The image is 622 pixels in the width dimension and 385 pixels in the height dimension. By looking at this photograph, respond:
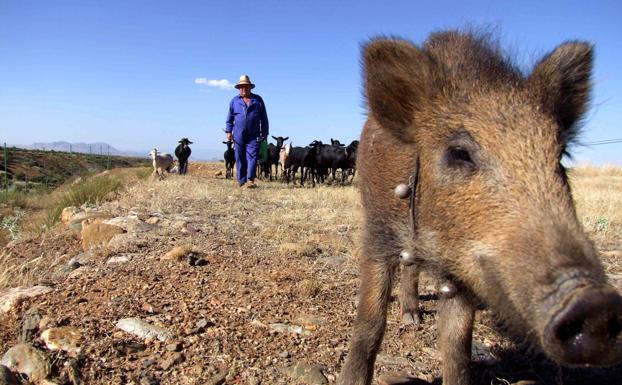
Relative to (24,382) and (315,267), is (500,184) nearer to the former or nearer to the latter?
(24,382)

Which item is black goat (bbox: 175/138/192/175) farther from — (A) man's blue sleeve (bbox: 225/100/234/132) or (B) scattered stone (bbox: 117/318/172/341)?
(B) scattered stone (bbox: 117/318/172/341)

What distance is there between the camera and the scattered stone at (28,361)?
298 centimetres

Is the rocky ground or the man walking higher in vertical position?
the man walking

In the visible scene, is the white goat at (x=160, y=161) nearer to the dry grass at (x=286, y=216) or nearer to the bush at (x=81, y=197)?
the dry grass at (x=286, y=216)

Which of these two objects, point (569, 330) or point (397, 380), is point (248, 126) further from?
point (569, 330)

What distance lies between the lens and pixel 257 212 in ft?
28.1

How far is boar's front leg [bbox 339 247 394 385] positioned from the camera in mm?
3105

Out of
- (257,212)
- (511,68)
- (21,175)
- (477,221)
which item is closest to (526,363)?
(477,221)

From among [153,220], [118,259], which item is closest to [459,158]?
[118,259]

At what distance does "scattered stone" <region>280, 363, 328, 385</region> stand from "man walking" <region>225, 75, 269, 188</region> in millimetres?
9873

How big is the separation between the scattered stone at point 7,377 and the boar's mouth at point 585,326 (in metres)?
2.70

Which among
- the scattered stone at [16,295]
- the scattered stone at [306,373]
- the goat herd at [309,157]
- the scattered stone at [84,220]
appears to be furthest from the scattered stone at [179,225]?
Answer: the goat herd at [309,157]

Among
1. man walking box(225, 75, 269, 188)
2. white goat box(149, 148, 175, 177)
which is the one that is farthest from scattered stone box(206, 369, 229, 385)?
white goat box(149, 148, 175, 177)

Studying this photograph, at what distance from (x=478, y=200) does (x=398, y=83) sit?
870 mm
